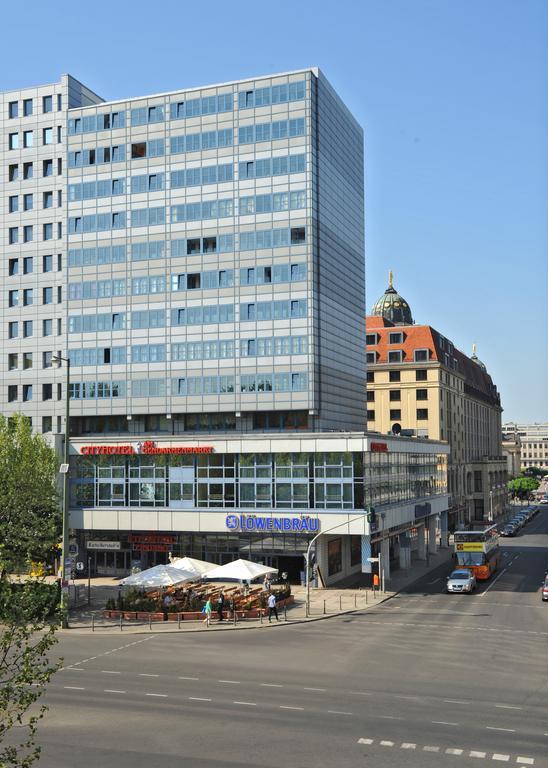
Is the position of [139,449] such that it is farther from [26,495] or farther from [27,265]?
[27,265]

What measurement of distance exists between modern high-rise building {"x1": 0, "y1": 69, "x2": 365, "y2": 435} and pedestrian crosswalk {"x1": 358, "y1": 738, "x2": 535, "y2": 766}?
4525 cm

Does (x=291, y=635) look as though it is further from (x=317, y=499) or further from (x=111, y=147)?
(x=111, y=147)

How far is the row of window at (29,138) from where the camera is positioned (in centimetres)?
7619

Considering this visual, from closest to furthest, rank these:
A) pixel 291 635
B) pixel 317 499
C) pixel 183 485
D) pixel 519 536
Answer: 1. pixel 291 635
2. pixel 317 499
3. pixel 183 485
4. pixel 519 536

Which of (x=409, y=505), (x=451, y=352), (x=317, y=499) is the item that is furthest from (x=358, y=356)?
(x=451, y=352)

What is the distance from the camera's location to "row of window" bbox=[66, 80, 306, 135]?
68.1m

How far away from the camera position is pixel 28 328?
252ft

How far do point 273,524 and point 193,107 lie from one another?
36.5m

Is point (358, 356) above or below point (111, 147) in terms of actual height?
below

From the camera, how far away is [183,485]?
6384 centimetres

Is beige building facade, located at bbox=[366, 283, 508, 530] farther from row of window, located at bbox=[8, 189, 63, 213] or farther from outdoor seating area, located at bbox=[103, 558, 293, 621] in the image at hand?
outdoor seating area, located at bbox=[103, 558, 293, 621]

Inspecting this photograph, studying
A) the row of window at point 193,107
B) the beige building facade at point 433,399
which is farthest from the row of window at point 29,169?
the beige building facade at point 433,399

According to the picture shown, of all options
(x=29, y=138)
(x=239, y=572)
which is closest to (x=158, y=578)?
(x=239, y=572)

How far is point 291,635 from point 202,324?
34333 mm
